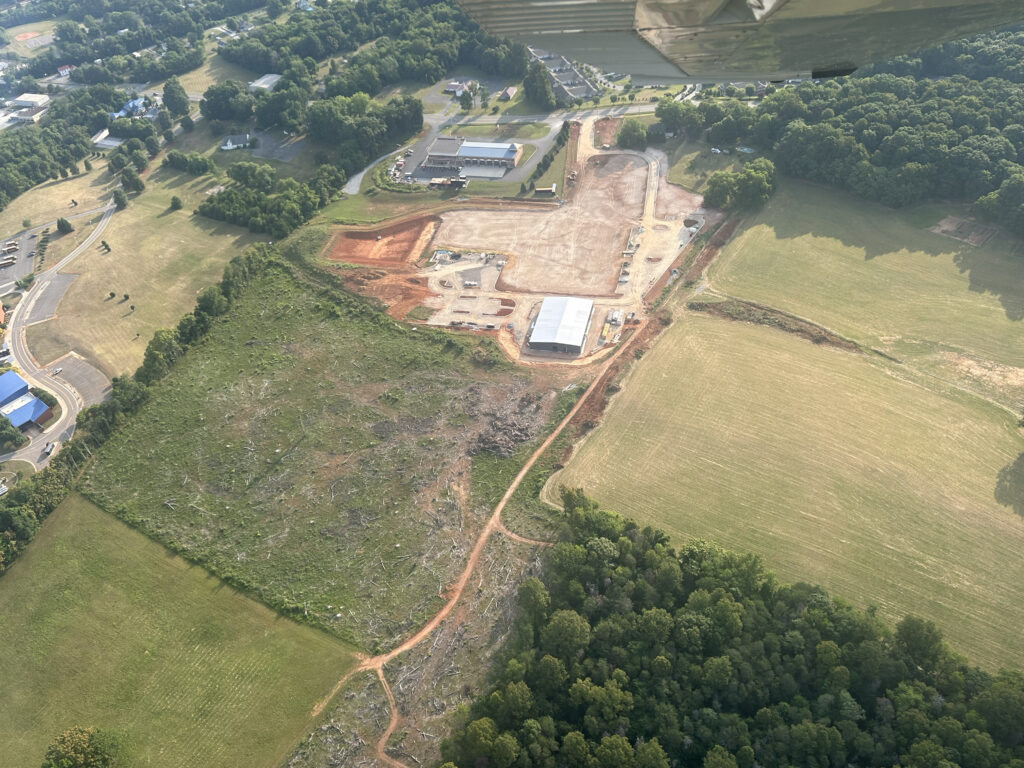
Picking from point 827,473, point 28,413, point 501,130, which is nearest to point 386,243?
point 501,130

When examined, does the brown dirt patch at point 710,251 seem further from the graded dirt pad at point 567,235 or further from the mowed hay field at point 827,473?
the mowed hay field at point 827,473

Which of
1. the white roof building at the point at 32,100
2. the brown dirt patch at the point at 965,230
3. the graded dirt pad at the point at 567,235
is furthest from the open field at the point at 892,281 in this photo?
the white roof building at the point at 32,100

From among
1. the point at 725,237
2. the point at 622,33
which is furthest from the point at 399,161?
the point at 622,33

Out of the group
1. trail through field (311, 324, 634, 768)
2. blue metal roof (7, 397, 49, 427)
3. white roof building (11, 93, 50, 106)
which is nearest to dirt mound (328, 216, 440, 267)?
trail through field (311, 324, 634, 768)

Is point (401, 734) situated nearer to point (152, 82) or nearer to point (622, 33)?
point (622, 33)

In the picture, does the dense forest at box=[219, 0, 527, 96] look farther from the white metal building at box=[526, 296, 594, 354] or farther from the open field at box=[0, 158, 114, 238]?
the white metal building at box=[526, 296, 594, 354]

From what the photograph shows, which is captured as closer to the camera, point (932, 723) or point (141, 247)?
point (932, 723)
